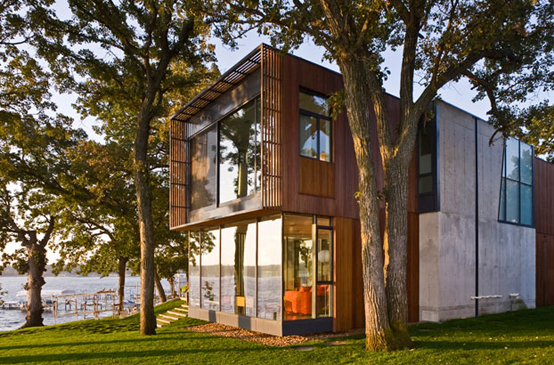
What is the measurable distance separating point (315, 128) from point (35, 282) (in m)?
17.9

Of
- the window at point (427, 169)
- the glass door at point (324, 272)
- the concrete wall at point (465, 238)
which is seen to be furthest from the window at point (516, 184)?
the glass door at point (324, 272)

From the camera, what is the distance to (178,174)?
14844 millimetres

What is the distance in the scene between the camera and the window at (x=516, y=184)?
15.8m

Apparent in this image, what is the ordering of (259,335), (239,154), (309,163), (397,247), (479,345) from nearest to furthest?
(479,345) → (397,247) → (309,163) → (259,335) → (239,154)

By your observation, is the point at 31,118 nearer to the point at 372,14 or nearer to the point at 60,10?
the point at 60,10

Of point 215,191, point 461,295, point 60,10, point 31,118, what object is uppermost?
point 60,10

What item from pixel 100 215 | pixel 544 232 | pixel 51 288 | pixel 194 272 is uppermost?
pixel 100 215

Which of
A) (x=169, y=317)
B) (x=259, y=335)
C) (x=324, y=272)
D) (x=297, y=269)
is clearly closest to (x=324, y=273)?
(x=324, y=272)

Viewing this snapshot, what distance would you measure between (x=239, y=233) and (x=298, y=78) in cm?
454

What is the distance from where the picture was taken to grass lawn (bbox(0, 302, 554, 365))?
780cm

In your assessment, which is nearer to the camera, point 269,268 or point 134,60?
point 269,268

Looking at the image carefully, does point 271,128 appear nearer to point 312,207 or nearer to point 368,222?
point 312,207

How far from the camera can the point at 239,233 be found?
12.4 meters

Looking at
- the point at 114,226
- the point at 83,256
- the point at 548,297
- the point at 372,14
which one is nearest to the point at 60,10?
the point at 372,14
